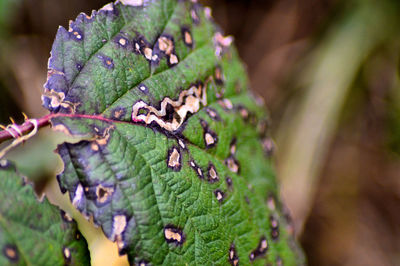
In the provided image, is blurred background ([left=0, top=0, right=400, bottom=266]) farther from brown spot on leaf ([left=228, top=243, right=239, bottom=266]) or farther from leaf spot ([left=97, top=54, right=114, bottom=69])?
leaf spot ([left=97, top=54, right=114, bottom=69])

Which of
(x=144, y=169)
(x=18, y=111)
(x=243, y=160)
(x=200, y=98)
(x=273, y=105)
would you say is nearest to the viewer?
(x=144, y=169)

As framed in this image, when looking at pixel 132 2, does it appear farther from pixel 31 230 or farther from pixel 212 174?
pixel 31 230

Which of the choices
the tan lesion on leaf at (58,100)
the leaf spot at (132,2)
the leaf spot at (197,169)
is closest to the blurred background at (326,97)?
the leaf spot at (197,169)

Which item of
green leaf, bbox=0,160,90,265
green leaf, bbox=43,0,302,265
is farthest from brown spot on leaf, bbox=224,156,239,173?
green leaf, bbox=0,160,90,265

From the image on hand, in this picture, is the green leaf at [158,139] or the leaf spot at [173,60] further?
the leaf spot at [173,60]

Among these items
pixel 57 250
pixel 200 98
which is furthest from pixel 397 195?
pixel 57 250

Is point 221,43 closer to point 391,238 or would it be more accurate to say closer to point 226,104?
point 226,104

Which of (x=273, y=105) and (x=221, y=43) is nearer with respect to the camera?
(x=221, y=43)

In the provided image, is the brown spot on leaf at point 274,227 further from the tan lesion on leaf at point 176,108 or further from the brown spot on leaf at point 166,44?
the brown spot on leaf at point 166,44
